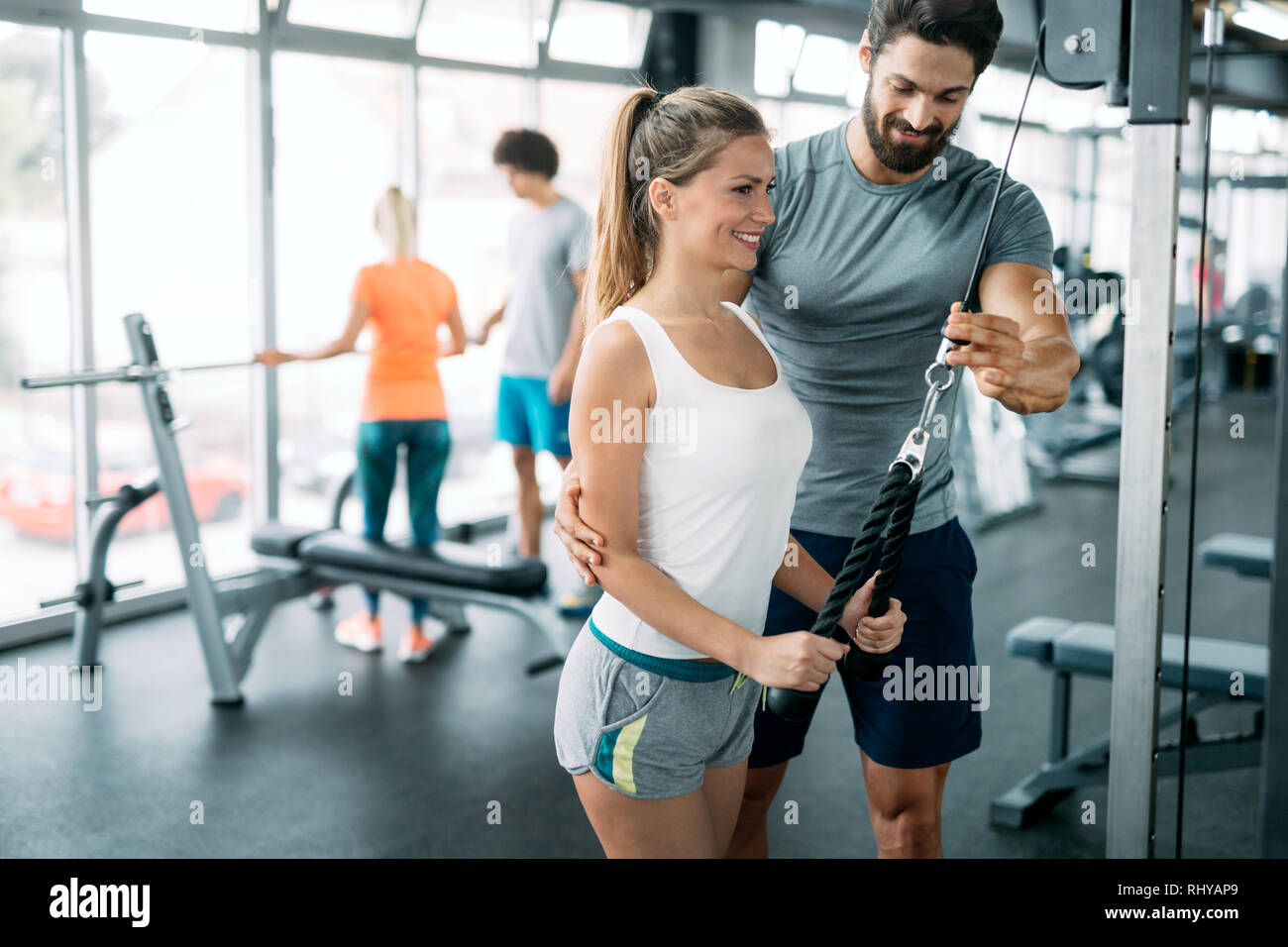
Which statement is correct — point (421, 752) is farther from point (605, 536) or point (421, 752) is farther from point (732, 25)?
point (732, 25)

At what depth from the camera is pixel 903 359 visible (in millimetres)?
1724

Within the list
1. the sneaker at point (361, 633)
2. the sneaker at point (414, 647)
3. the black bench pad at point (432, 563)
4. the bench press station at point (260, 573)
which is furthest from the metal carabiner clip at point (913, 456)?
the sneaker at point (361, 633)

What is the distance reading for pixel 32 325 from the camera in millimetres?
4324

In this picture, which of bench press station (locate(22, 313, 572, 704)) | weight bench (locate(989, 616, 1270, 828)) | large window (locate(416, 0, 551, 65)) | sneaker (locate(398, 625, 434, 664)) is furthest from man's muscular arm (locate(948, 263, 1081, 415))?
large window (locate(416, 0, 551, 65))

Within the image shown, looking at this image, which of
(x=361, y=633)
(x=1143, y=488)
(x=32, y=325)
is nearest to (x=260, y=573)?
(x=361, y=633)

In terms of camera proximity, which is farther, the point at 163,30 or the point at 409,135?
the point at 409,135

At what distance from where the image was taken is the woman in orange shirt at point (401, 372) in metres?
3.87

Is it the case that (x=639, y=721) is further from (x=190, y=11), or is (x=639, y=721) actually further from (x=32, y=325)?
(x=190, y=11)

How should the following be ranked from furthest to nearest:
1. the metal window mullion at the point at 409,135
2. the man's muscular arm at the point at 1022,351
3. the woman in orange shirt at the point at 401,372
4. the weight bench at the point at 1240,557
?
the metal window mullion at the point at 409,135
the woman in orange shirt at the point at 401,372
the weight bench at the point at 1240,557
the man's muscular arm at the point at 1022,351

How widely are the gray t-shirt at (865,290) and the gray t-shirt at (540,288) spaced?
2357 millimetres

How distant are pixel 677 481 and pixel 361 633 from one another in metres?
3.18

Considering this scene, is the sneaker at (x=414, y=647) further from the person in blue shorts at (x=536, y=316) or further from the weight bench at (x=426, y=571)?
the person in blue shorts at (x=536, y=316)
